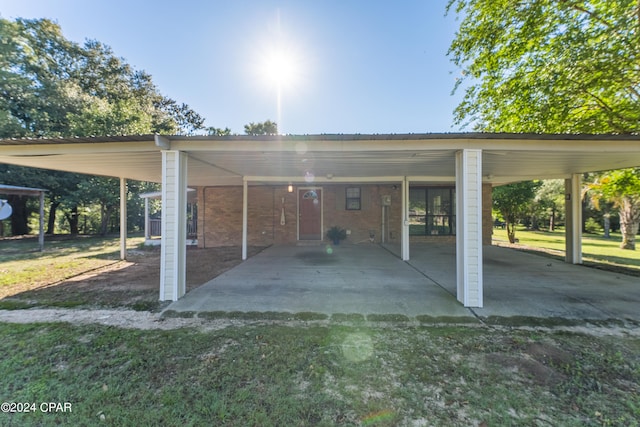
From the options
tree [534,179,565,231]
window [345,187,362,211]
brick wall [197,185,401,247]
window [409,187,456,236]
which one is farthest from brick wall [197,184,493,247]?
tree [534,179,565,231]

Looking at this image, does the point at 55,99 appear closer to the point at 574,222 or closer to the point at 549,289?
the point at 549,289

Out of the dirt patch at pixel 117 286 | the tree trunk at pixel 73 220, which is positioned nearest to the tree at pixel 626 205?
the dirt patch at pixel 117 286

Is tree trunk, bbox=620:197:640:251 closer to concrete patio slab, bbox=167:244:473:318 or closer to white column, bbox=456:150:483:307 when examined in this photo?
concrete patio slab, bbox=167:244:473:318

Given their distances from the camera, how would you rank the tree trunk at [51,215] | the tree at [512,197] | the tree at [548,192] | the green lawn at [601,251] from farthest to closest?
the tree at [548,192] < the tree trunk at [51,215] < the tree at [512,197] < the green lawn at [601,251]

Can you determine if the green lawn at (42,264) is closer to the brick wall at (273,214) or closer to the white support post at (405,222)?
the brick wall at (273,214)

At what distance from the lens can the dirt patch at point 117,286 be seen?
4.48 metres

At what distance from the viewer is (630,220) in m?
12.1

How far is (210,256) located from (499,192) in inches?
515

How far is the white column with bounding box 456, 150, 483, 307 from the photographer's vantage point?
424cm

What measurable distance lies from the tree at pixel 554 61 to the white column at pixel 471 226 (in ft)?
17.9

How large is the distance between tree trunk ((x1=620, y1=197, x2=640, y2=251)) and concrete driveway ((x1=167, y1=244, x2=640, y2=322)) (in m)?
7.90

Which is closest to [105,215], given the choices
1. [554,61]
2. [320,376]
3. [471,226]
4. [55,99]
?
[55,99]

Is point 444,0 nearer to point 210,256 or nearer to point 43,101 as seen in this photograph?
point 210,256

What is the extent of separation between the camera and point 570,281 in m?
5.75
